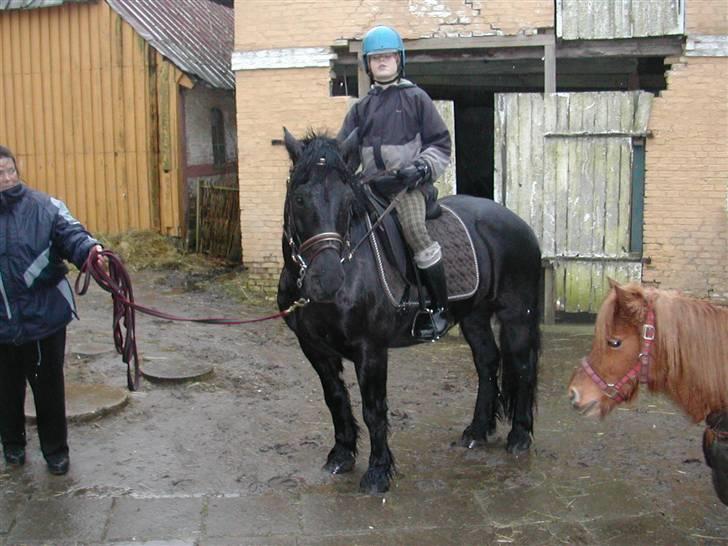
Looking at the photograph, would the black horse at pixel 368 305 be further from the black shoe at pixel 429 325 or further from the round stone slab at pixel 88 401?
the round stone slab at pixel 88 401

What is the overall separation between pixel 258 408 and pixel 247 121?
4.66 meters

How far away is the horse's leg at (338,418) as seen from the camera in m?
5.05

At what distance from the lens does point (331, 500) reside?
15.5 feet

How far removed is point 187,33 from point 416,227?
1003 centimetres

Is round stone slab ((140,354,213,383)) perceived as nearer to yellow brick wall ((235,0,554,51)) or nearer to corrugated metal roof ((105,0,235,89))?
yellow brick wall ((235,0,554,51))

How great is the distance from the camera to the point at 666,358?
3596 mm

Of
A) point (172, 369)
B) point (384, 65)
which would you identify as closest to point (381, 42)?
point (384, 65)

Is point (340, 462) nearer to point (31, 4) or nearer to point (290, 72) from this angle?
point (290, 72)

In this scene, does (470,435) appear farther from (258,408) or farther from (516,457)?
(258,408)

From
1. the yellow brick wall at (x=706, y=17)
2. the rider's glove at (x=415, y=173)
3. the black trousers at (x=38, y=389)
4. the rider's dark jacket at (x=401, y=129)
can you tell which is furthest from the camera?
the yellow brick wall at (x=706, y=17)

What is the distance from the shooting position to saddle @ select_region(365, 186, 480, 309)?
485 cm

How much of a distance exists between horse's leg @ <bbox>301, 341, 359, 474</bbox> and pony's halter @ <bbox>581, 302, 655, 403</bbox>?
67.8 inches

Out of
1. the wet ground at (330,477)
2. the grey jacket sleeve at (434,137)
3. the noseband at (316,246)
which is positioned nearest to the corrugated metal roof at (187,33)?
the wet ground at (330,477)

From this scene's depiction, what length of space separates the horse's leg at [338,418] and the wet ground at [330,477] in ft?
0.34
